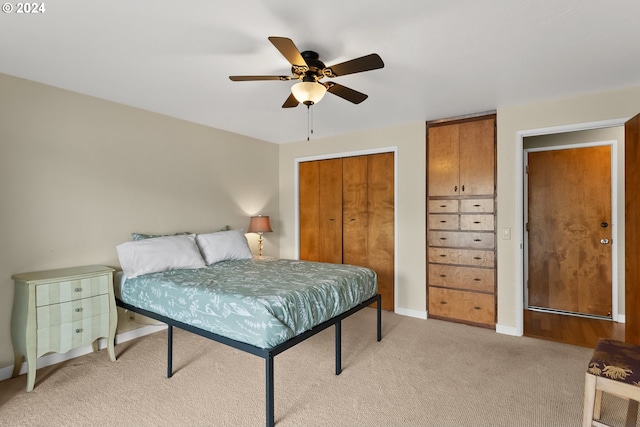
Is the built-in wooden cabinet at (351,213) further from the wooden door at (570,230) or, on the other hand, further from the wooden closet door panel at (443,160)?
the wooden door at (570,230)

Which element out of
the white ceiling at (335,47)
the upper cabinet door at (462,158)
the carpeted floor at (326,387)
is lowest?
the carpeted floor at (326,387)

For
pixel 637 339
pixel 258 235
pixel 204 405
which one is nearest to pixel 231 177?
pixel 258 235

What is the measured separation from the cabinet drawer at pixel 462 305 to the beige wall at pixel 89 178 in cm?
286

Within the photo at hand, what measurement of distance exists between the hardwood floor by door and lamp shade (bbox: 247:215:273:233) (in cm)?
329

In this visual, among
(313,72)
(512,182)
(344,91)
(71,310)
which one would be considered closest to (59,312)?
(71,310)

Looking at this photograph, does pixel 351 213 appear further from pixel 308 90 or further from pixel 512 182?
pixel 308 90

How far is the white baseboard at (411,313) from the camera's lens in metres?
3.99

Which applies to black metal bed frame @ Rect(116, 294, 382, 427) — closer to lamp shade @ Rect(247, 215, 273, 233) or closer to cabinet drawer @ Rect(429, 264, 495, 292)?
cabinet drawer @ Rect(429, 264, 495, 292)

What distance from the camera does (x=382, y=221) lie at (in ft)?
14.4

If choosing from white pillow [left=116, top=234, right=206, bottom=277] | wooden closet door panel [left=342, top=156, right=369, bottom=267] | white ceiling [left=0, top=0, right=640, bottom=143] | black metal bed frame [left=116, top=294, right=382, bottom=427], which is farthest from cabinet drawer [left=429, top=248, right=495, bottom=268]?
white pillow [left=116, top=234, right=206, bottom=277]

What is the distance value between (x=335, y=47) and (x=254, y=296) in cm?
174

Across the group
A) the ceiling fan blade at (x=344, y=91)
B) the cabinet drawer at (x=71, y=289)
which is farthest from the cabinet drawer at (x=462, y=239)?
the cabinet drawer at (x=71, y=289)

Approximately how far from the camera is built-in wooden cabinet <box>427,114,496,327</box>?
11.8 ft

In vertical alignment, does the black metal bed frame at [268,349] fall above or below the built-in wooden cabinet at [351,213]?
below
